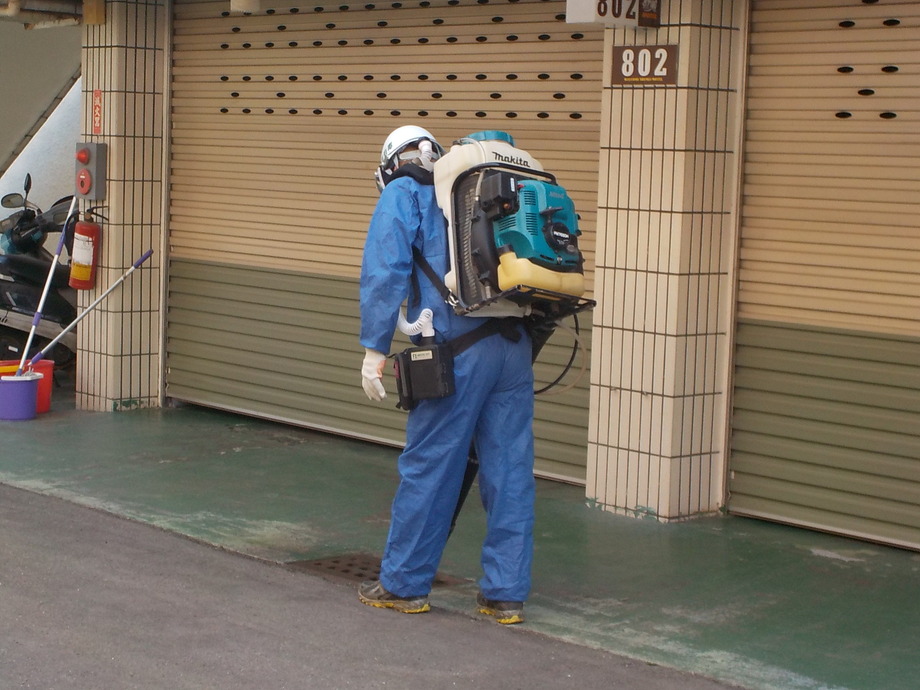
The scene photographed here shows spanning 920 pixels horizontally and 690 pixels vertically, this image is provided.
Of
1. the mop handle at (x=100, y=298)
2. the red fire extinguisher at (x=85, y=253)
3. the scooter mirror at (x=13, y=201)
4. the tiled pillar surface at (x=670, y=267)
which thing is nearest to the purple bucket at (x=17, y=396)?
the mop handle at (x=100, y=298)

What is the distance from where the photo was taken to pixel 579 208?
788 centimetres

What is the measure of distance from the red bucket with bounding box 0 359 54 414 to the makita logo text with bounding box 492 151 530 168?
5.26 meters

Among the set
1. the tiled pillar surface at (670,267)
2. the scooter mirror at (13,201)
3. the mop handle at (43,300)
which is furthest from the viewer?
the scooter mirror at (13,201)

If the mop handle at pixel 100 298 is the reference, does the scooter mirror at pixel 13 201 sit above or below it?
above

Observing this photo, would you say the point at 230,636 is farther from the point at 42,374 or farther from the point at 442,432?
the point at 42,374

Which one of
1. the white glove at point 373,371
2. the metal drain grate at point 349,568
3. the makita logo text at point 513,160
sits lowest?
the metal drain grate at point 349,568

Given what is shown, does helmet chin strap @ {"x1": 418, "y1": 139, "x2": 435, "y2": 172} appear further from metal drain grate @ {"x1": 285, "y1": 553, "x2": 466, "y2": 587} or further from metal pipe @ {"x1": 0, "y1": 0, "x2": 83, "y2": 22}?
metal pipe @ {"x1": 0, "y1": 0, "x2": 83, "y2": 22}

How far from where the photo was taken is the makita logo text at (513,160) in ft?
18.5

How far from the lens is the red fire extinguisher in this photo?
10008 mm

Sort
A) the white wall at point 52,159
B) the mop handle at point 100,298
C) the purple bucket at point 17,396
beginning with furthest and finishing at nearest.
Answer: the white wall at point 52,159, the mop handle at point 100,298, the purple bucket at point 17,396

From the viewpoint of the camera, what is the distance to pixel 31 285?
429 inches

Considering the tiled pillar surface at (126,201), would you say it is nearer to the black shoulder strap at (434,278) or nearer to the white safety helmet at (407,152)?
the white safety helmet at (407,152)

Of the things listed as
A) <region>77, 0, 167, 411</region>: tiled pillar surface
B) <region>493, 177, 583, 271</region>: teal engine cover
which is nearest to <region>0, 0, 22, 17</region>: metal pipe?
<region>77, 0, 167, 411</region>: tiled pillar surface

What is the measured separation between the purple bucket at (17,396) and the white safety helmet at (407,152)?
15.2ft
